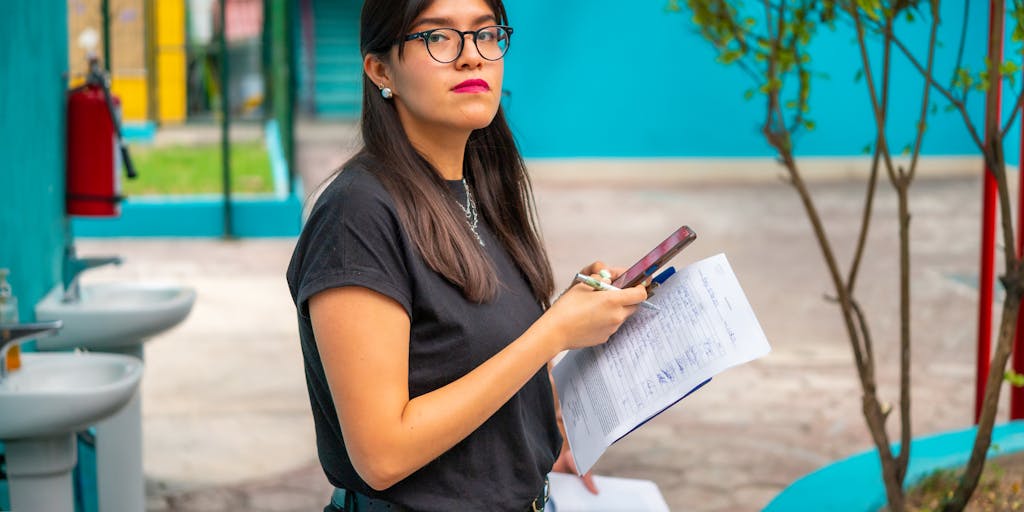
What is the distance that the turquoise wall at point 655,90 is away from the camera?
37.9 feet

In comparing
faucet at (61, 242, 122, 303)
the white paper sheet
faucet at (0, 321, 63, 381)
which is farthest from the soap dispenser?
the white paper sheet

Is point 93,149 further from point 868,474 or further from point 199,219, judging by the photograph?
point 199,219

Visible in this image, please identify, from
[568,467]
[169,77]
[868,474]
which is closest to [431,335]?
[568,467]

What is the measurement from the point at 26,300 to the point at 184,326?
115 inches

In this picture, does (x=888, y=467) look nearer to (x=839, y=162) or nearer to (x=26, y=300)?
(x=26, y=300)

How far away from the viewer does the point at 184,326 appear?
6.45m

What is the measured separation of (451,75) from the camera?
153 cm

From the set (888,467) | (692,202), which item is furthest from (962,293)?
(888,467)

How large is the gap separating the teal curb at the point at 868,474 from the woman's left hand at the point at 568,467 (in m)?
0.58

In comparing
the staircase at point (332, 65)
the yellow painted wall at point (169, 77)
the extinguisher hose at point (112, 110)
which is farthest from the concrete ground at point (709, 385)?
the staircase at point (332, 65)

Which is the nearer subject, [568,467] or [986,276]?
[568,467]

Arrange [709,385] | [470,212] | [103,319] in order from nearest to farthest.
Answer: [470,212]
[103,319]
[709,385]

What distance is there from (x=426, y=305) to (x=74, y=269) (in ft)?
8.65

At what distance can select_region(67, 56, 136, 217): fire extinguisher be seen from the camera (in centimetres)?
407
